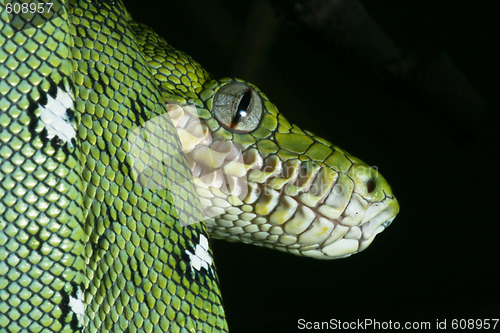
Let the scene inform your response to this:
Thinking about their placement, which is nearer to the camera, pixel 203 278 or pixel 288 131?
pixel 203 278

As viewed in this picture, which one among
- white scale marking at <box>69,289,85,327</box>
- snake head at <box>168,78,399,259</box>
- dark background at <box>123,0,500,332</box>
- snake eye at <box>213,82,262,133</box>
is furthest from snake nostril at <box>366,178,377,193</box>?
dark background at <box>123,0,500,332</box>

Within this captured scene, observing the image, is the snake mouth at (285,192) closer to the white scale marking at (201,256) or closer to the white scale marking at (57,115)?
the white scale marking at (201,256)

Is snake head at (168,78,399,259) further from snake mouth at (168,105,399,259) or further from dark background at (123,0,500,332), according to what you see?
dark background at (123,0,500,332)

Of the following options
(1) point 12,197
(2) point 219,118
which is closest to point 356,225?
(2) point 219,118

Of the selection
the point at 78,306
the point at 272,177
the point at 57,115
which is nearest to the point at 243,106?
the point at 272,177

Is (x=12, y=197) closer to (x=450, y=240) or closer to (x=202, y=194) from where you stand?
(x=202, y=194)

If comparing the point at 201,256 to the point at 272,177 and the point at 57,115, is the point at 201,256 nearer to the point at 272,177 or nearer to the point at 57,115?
the point at 272,177
